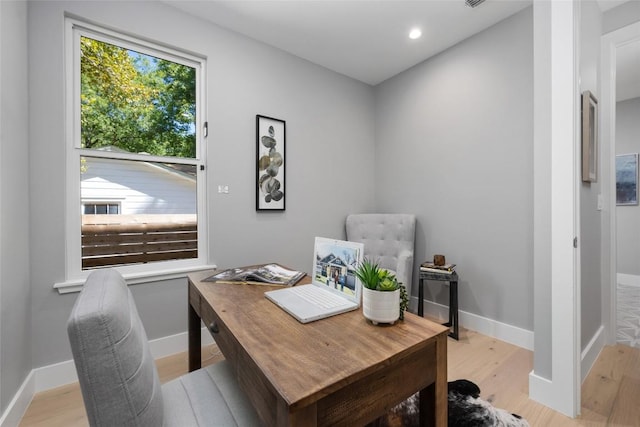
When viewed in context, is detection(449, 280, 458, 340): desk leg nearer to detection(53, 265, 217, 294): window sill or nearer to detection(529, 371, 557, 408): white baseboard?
detection(529, 371, 557, 408): white baseboard

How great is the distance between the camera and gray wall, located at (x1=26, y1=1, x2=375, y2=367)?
5.82 feet

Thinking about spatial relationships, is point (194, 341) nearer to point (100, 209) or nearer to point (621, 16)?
point (100, 209)

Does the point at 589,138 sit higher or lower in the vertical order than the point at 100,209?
higher

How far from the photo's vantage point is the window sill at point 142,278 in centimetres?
182

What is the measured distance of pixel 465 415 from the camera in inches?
58.2

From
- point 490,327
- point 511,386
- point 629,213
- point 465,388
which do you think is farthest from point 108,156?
point 629,213

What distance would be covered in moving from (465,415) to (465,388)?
9.8 inches

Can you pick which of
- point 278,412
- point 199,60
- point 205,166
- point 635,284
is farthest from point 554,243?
point 635,284

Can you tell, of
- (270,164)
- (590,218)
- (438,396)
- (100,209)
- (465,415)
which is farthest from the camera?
(270,164)

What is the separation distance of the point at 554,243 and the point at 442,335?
113 cm

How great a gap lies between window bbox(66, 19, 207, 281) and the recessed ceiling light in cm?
186

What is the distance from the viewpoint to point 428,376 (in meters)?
0.89

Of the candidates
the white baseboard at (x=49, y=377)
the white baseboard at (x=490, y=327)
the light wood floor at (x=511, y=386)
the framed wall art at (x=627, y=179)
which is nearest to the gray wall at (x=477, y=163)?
the white baseboard at (x=490, y=327)

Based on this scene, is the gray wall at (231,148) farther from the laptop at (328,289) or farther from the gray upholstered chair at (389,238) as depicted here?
the laptop at (328,289)
